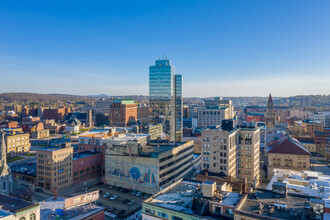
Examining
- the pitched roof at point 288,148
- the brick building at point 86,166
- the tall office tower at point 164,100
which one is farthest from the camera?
the tall office tower at point 164,100

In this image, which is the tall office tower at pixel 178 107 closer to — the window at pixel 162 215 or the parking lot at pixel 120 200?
the parking lot at pixel 120 200

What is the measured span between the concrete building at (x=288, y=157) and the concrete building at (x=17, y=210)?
3269 inches

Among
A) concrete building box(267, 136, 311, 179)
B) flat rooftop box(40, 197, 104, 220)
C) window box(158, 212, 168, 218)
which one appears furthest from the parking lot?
concrete building box(267, 136, 311, 179)

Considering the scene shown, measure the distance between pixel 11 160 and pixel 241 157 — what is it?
104484 mm

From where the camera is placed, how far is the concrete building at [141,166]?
3145 inches

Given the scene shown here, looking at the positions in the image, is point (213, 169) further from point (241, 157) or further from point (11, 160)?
point (11, 160)

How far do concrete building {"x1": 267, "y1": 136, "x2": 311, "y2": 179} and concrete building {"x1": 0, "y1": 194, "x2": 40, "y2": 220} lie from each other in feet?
272

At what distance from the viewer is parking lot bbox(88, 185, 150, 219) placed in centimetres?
6908

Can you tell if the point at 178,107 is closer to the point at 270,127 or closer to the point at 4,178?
the point at 270,127

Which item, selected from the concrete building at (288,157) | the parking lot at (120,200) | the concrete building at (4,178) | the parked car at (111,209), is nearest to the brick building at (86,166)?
the parking lot at (120,200)

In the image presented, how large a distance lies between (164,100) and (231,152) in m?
109

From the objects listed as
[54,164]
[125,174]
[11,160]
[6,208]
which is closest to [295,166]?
[125,174]

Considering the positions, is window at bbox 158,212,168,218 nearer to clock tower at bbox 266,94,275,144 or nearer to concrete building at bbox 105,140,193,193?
concrete building at bbox 105,140,193,193

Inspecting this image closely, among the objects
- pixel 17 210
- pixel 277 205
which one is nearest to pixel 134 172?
pixel 17 210
